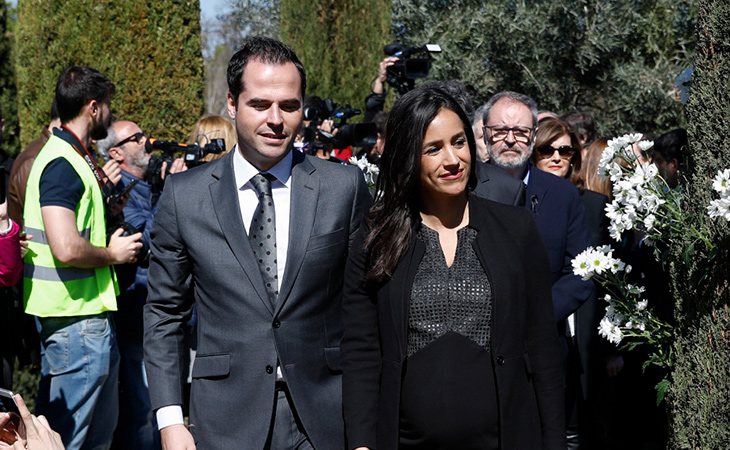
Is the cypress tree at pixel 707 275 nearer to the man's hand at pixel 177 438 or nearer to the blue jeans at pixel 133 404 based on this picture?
the man's hand at pixel 177 438

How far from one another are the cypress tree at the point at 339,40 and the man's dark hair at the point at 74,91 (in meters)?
7.27

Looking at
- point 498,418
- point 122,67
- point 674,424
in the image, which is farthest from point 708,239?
point 122,67

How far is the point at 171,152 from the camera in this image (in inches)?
268

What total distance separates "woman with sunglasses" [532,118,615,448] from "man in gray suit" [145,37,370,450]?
2.64 metres

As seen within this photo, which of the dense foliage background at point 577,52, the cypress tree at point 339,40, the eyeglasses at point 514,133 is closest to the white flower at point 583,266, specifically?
the eyeglasses at point 514,133

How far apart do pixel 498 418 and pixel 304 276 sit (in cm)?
81

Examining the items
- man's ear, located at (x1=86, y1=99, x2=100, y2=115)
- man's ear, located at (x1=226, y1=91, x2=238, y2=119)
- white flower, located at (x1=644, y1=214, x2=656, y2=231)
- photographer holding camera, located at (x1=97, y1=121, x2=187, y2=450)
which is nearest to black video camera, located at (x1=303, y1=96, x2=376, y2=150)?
photographer holding camera, located at (x1=97, y1=121, x2=187, y2=450)

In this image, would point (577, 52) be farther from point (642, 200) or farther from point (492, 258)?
point (492, 258)

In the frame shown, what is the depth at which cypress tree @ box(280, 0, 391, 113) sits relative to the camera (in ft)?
43.2

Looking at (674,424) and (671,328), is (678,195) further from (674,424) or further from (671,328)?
(674,424)

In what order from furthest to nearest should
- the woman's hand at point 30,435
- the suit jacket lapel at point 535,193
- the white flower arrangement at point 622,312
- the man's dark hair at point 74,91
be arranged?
1. the man's dark hair at point 74,91
2. the suit jacket lapel at point 535,193
3. the white flower arrangement at point 622,312
4. the woman's hand at point 30,435

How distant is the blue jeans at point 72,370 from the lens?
559 centimetres

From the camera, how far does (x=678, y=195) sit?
4.30 meters

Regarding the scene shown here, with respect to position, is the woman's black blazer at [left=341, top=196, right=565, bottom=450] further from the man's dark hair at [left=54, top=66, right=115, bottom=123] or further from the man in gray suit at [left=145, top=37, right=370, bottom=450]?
the man's dark hair at [left=54, top=66, right=115, bottom=123]
